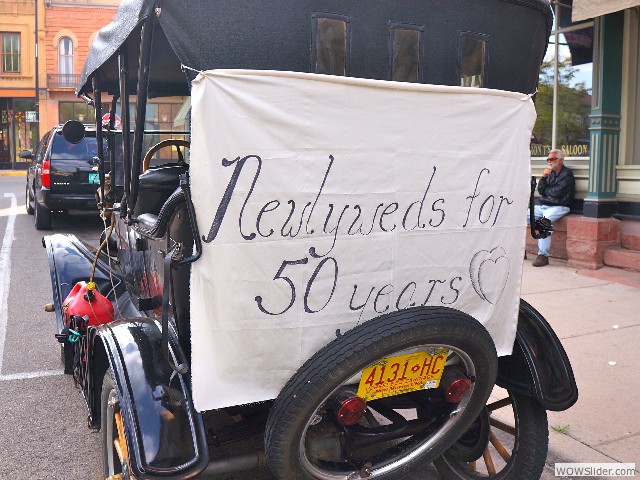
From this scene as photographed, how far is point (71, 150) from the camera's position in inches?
440

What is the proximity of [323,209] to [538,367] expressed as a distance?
130 centimetres

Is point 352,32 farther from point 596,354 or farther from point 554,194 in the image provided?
point 554,194

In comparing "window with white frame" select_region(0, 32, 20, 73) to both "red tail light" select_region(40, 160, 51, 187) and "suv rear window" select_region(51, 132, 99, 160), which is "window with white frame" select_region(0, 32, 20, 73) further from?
"red tail light" select_region(40, 160, 51, 187)

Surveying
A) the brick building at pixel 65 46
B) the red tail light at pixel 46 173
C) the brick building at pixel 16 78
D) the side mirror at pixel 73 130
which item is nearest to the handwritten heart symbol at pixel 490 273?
the side mirror at pixel 73 130

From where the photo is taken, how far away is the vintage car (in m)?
2.16

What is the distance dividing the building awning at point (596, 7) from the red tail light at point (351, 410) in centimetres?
600

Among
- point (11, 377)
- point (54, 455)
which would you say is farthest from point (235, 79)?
point (11, 377)

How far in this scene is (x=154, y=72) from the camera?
12.4ft

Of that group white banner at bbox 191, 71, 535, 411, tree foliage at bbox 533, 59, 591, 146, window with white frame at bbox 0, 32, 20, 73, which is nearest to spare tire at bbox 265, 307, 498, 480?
white banner at bbox 191, 71, 535, 411

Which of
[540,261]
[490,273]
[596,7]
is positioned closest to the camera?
[490,273]

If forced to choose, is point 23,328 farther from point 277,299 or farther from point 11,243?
point 11,243

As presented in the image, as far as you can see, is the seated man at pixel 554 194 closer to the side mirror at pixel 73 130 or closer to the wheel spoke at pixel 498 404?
the wheel spoke at pixel 498 404

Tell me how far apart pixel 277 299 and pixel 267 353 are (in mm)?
194

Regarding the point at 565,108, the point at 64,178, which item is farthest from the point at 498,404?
the point at 64,178
